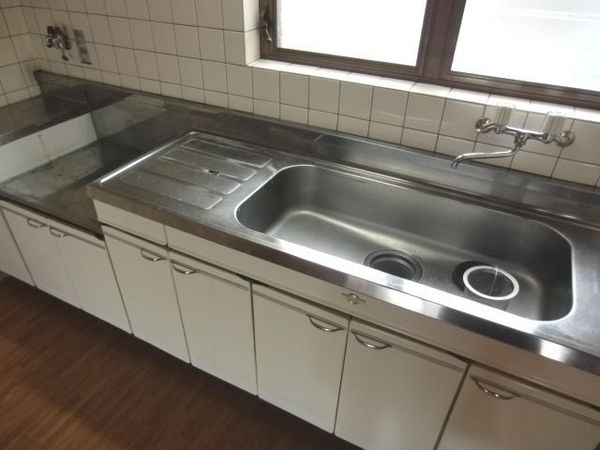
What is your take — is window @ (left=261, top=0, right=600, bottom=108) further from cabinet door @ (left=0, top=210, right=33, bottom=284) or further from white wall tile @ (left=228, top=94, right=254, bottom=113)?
cabinet door @ (left=0, top=210, right=33, bottom=284)

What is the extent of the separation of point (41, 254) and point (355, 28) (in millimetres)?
1504

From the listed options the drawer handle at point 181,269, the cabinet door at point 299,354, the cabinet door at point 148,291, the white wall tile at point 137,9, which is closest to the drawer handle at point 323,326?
the cabinet door at point 299,354

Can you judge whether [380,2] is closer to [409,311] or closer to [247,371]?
[409,311]

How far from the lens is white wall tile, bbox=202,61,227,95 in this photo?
1509 millimetres

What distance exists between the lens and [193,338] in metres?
1.48

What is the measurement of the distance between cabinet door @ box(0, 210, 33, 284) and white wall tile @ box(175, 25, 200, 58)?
39.0 inches

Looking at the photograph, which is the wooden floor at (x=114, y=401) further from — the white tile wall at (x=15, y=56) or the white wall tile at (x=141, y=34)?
the white wall tile at (x=141, y=34)

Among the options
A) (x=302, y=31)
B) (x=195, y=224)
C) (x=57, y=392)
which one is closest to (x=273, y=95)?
(x=302, y=31)

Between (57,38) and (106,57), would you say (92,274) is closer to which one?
(106,57)

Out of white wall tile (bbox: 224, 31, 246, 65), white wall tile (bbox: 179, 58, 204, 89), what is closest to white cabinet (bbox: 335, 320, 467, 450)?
white wall tile (bbox: 224, 31, 246, 65)

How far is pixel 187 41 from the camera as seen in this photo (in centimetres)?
151

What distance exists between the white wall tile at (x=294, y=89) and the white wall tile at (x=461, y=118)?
467 millimetres

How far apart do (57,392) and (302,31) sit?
165 cm

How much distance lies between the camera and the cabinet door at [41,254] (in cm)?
160
